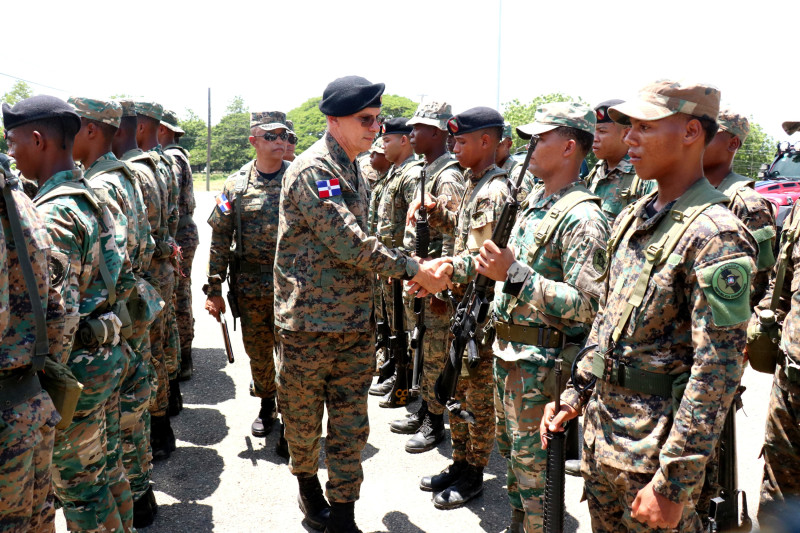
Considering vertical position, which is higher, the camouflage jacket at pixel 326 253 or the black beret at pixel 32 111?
the black beret at pixel 32 111

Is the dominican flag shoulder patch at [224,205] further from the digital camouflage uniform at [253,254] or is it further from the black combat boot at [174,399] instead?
the black combat boot at [174,399]

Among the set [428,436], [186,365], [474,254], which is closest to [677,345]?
[474,254]

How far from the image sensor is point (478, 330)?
12.9 feet

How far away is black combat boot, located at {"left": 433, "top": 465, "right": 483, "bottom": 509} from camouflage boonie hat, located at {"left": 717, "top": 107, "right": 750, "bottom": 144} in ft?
9.36

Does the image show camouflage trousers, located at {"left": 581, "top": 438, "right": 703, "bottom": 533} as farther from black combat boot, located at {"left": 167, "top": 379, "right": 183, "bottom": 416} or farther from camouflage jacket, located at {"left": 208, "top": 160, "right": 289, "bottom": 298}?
black combat boot, located at {"left": 167, "top": 379, "right": 183, "bottom": 416}

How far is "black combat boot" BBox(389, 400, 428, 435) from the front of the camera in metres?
5.71

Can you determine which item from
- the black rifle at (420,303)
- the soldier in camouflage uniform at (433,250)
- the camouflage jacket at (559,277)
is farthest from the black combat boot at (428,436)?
the camouflage jacket at (559,277)

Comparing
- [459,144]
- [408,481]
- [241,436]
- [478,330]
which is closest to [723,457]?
[478,330]

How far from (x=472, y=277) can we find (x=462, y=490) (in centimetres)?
156

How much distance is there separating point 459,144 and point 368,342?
1691 mm

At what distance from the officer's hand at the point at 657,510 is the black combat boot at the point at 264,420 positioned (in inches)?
155

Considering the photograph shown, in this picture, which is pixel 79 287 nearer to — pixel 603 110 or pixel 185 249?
pixel 185 249

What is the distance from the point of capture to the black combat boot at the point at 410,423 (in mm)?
5711

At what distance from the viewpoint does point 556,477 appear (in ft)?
8.95
